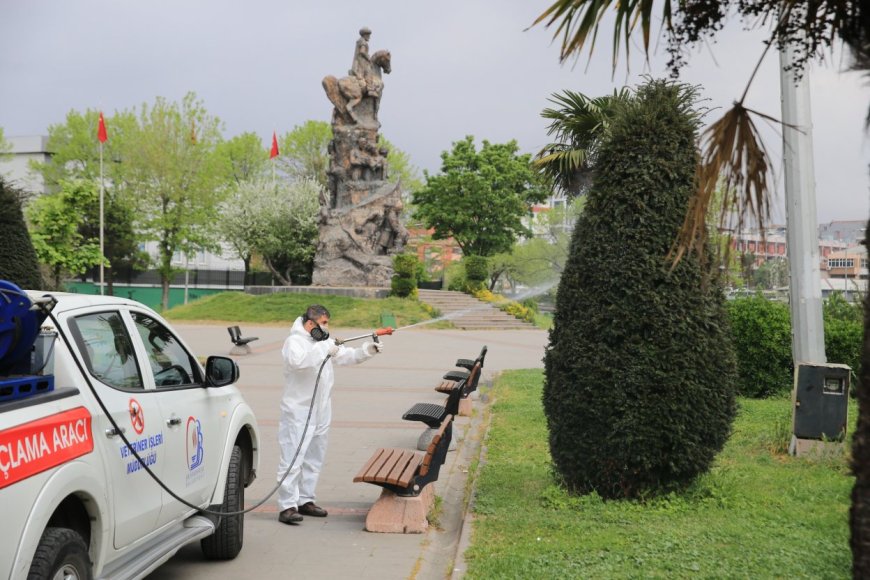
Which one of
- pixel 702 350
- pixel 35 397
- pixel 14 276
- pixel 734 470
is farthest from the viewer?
pixel 14 276

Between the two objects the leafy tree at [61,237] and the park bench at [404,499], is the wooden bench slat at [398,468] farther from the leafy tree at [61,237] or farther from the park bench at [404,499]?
the leafy tree at [61,237]

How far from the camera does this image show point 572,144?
18109 millimetres

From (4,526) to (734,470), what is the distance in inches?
261

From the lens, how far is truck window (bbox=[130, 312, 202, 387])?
5.43m

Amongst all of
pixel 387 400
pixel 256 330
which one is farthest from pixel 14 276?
pixel 256 330

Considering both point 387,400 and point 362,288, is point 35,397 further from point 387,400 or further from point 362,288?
point 362,288

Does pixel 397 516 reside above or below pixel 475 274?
below

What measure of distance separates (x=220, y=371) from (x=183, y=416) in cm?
61

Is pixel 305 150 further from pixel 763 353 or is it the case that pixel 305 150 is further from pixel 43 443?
pixel 43 443

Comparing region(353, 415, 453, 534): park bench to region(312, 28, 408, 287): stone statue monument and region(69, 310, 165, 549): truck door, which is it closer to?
region(69, 310, 165, 549): truck door

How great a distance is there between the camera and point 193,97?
51.6 meters

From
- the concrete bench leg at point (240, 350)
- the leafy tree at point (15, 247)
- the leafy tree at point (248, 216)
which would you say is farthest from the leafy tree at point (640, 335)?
the leafy tree at point (248, 216)

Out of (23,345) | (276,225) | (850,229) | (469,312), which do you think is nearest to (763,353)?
(850,229)

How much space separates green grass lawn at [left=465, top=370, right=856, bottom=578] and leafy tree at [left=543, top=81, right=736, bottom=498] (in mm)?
374
